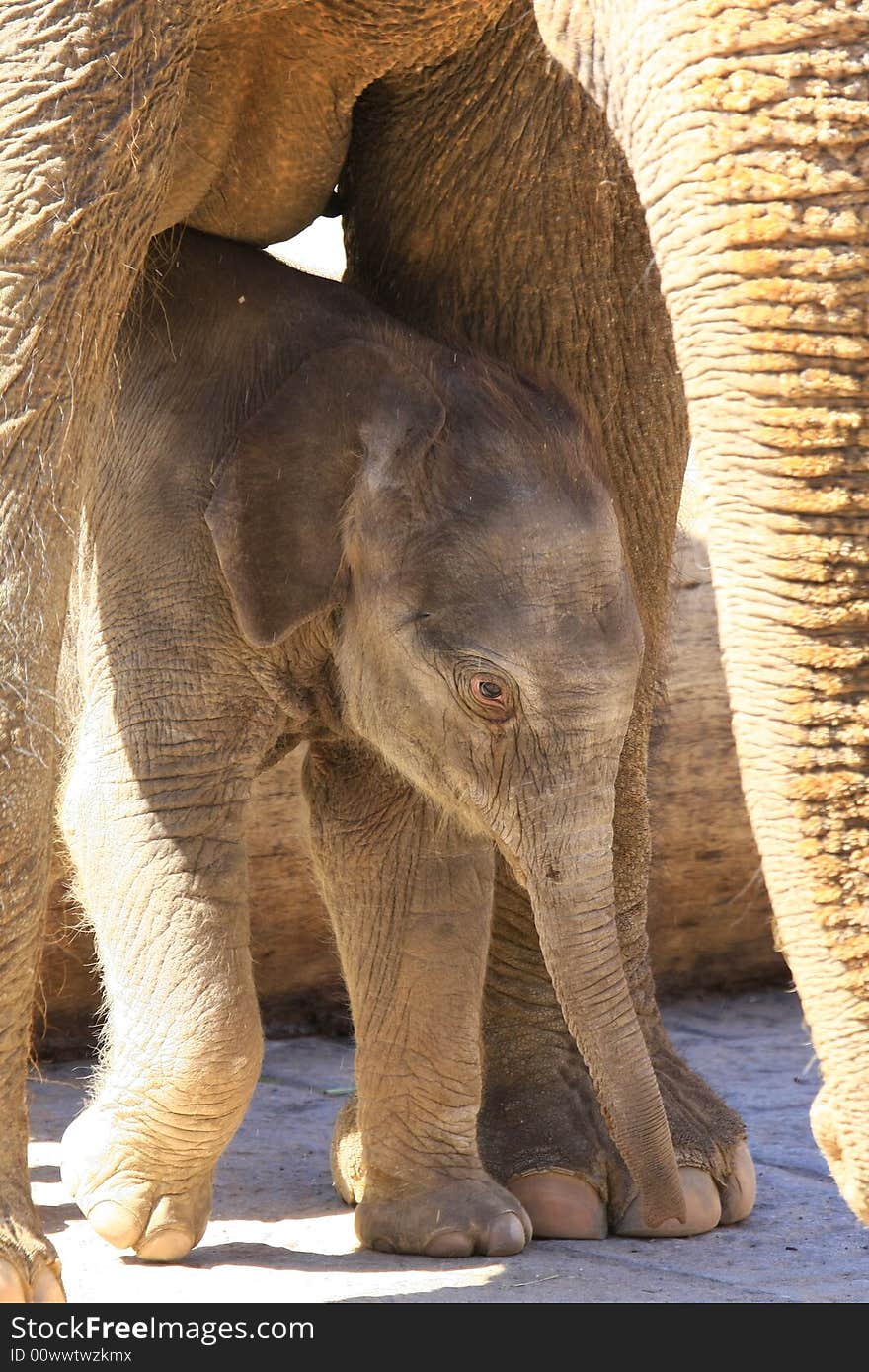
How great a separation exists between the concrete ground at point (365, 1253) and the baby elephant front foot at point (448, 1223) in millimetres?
33

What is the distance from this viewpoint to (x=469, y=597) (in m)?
2.80

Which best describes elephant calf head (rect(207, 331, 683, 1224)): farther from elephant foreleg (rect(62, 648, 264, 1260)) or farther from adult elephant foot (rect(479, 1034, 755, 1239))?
adult elephant foot (rect(479, 1034, 755, 1239))

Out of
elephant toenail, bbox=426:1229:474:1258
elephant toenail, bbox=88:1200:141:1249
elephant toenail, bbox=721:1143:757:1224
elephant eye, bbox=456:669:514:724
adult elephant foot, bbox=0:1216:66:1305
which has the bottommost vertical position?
elephant toenail, bbox=721:1143:757:1224

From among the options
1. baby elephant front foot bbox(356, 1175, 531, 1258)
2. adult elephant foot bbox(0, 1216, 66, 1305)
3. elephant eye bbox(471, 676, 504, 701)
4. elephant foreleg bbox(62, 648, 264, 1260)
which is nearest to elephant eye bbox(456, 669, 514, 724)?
elephant eye bbox(471, 676, 504, 701)

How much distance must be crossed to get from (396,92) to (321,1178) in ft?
5.25

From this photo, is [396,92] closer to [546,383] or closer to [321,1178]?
[546,383]

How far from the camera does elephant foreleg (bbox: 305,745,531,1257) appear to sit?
3033mm

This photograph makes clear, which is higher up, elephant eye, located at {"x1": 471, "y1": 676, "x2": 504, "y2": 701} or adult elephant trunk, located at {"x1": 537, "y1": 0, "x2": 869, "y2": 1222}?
adult elephant trunk, located at {"x1": 537, "y1": 0, "x2": 869, "y2": 1222}

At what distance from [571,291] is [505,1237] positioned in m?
1.30

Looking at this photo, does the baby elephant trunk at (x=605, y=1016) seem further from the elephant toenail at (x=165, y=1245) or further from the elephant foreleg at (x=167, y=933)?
the elephant toenail at (x=165, y=1245)

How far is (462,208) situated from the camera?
3105mm

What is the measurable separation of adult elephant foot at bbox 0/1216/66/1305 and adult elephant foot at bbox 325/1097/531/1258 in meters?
0.80

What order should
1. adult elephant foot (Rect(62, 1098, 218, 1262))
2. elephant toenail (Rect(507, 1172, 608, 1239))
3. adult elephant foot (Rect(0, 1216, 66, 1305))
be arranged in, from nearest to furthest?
adult elephant foot (Rect(0, 1216, 66, 1305))
adult elephant foot (Rect(62, 1098, 218, 1262))
elephant toenail (Rect(507, 1172, 608, 1239))

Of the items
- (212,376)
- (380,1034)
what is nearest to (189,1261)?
(380,1034)
